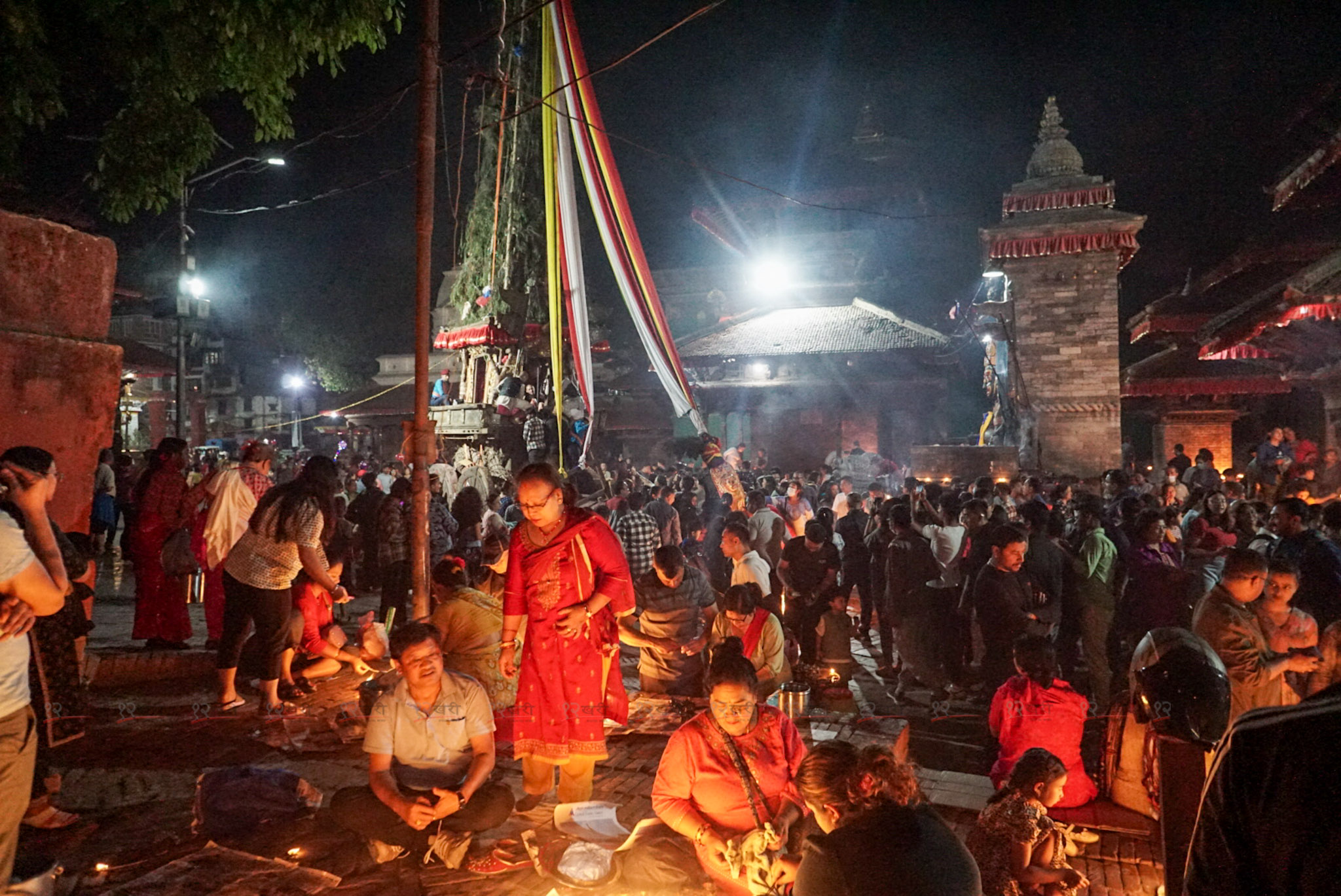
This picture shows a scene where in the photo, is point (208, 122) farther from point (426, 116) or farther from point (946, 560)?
point (946, 560)

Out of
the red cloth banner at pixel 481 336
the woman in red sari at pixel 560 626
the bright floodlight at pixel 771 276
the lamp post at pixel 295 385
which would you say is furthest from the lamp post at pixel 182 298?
the lamp post at pixel 295 385

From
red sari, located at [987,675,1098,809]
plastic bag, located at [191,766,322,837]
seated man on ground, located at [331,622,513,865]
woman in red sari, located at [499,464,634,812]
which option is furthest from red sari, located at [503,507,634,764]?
red sari, located at [987,675,1098,809]

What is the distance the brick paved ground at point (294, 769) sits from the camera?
12.2ft

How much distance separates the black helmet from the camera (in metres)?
2.97

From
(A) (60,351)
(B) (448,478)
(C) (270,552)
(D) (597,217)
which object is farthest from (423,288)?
(B) (448,478)

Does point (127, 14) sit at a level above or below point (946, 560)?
above

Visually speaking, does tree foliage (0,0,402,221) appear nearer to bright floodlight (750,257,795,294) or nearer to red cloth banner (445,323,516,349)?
red cloth banner (445,323,516,349)

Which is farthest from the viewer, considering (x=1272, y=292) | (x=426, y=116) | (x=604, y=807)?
(x=1272, y=292)

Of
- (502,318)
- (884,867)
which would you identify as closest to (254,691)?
(884,867)

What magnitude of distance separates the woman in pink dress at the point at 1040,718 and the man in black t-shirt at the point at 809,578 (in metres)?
2.74

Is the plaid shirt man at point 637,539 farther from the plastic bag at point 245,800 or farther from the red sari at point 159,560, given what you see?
the red sari at point 159,560

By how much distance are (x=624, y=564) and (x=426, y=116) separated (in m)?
3.43

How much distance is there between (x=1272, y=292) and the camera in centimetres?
1144

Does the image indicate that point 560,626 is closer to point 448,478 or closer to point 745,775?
point 745,775
